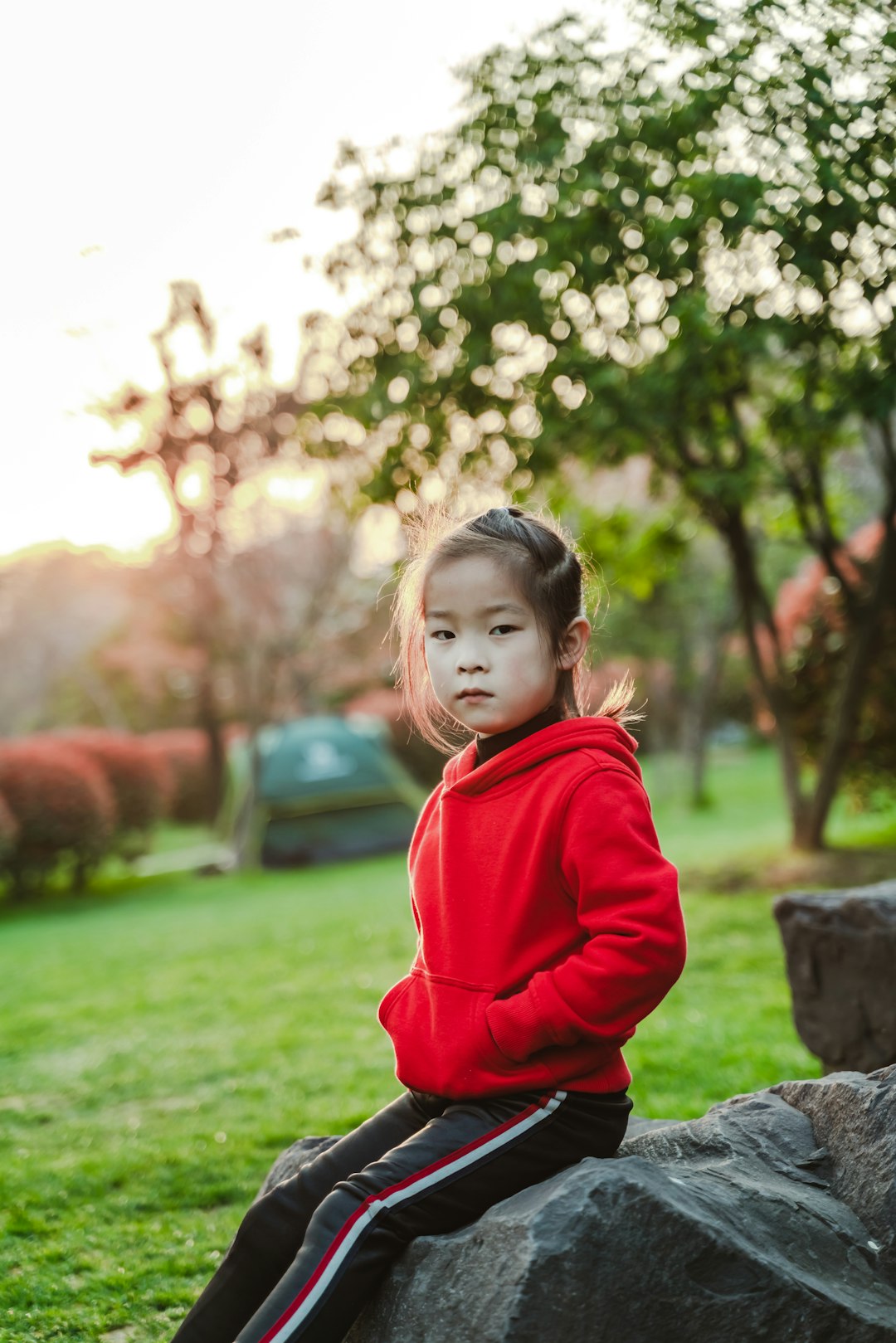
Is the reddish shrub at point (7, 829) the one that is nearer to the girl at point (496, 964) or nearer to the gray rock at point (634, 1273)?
the girl at point (496, 964)

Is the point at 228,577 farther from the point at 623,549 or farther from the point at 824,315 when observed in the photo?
the point at 824,315

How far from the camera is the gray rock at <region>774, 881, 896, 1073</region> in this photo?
343 centimetres

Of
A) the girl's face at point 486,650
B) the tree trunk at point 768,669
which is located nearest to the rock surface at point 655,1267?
the girl's face at point 486,650

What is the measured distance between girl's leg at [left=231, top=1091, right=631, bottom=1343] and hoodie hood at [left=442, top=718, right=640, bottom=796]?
50 cm

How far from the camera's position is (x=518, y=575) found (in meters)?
2.04

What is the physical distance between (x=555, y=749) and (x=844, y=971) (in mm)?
1930

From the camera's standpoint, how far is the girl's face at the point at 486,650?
2025 millimetres

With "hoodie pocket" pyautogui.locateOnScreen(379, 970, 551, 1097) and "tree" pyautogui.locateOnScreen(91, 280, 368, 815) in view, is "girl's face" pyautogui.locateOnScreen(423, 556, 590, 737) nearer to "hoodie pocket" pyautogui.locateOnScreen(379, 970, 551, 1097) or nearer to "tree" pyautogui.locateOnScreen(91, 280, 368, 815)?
"hoodie pocket" pyautogui.locateOnScreen(379, 970, 551, 1097)

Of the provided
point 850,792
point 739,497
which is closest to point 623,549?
point 739,497

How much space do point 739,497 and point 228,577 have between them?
1303 centimetres

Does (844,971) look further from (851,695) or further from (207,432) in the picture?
(207,432)

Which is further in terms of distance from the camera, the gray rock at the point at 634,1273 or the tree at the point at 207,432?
the tree at the point at 207,432

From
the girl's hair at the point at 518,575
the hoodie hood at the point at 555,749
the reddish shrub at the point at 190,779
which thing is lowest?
the reddish shrub at the point at 190,779

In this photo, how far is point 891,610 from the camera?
25.1ft
